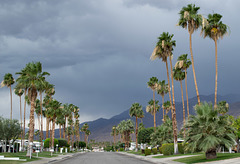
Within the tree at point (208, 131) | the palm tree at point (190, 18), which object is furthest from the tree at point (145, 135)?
the tree at point (208, 131)

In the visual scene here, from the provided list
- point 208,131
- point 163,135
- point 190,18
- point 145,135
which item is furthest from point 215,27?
point 145,135

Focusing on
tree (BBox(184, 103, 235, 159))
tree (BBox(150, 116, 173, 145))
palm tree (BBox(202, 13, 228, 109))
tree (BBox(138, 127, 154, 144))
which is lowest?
tree (BBox(138, 127, 154, 144))

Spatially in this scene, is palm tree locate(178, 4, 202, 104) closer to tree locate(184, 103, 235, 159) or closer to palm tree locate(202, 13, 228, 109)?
palm tree locate(202, 13, 228, 109)

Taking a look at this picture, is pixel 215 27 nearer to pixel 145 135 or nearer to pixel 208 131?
pixel 208 131

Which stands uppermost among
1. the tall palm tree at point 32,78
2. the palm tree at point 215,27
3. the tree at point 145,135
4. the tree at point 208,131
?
the palm tree at point 215,27

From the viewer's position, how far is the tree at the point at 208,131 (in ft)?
80.3

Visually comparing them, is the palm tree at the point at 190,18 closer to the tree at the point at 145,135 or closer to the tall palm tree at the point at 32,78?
the tall palm tree at the point at 32,78

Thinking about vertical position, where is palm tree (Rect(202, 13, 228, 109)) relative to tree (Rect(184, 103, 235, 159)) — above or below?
above

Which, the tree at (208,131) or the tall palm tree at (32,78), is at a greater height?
the tall palm tree at (32,78)

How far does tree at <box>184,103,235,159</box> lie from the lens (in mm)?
24469

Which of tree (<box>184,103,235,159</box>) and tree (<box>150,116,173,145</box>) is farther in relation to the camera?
tree (<box>150,116,173,145</box>)

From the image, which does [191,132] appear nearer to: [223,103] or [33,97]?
[33,97]

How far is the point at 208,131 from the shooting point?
82.9 ft

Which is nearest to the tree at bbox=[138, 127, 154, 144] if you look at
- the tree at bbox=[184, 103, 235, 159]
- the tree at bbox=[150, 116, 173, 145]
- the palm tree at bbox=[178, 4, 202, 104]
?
the tree at bbox=[150, 116, 173, 145]
